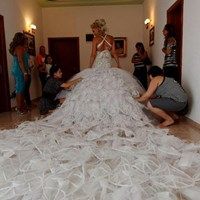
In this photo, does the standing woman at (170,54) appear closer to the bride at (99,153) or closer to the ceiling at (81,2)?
the bride at (99,153)

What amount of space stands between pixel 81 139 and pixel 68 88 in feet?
5.14

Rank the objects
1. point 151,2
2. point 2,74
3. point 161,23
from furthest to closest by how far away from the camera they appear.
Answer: point 151,2
point 161,23
point 2,74

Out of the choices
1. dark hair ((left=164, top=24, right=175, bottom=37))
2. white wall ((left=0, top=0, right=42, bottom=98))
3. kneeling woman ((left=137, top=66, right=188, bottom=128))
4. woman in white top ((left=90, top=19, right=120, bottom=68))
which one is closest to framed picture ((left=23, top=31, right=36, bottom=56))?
white wall ((left=0, top=0, right=42, bottom=98))

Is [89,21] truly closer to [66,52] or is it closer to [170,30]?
[66,52]

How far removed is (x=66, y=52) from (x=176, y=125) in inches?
224

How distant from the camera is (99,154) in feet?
7.92

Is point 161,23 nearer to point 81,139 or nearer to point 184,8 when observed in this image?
point 184,8

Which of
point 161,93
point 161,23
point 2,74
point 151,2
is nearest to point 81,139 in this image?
point 161,93

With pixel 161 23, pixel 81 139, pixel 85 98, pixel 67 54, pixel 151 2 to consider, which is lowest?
pixel 81 139

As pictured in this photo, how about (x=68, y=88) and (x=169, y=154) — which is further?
(x=68, y=88)

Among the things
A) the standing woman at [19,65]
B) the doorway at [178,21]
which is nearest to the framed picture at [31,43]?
the standing woman at [19,65]

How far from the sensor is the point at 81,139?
2998 millimetres

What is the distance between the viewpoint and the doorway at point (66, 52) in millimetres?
8797

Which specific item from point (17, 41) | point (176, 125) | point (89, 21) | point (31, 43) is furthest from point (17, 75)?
point (89, 21)
